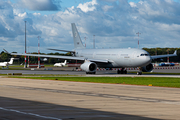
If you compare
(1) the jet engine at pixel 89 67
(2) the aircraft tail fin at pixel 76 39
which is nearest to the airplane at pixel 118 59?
(1) the jet engine at pixel 89 67

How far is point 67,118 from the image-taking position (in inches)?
480

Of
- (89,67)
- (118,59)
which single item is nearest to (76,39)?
(89,67)

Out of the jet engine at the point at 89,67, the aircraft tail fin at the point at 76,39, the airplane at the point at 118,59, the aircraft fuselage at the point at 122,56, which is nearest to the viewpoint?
the aircraft fuselage at the point at 122,56

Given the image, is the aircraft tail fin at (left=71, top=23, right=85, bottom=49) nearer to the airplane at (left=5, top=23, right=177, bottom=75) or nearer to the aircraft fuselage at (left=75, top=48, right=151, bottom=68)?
the airplane at (left=5, top=23, right=177, bottom=75)

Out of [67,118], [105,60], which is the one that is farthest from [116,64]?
[67,118]

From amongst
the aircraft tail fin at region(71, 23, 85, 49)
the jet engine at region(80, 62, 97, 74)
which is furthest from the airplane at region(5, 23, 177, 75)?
the aircraft tail fin at region(71, 23, 85, 49)

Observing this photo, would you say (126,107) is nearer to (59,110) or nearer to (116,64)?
(59,110)

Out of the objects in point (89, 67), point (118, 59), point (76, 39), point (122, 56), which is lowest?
point (89, 67)

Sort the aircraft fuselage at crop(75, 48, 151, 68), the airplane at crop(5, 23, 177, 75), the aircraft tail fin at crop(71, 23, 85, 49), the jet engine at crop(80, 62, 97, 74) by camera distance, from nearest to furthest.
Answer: the aircraft fuselage at crop(75, 48, 151, 68) < the airplane at crop(5, 23, 177, 75) < the jet engine at crop(80, 62, 97, 74) < the aircraft tail fin at crop(71, 23, 85, 49)

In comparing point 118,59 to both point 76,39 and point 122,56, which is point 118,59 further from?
point 76,39

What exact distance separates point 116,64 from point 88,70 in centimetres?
589

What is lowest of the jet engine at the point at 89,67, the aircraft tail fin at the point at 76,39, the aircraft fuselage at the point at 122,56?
the jet engine at the point at 89,67

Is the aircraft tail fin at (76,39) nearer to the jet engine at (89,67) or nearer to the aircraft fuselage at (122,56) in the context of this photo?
the aircraft fuselage at (122,56)

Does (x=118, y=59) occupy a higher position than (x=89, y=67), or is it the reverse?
(x=118, y=59)
